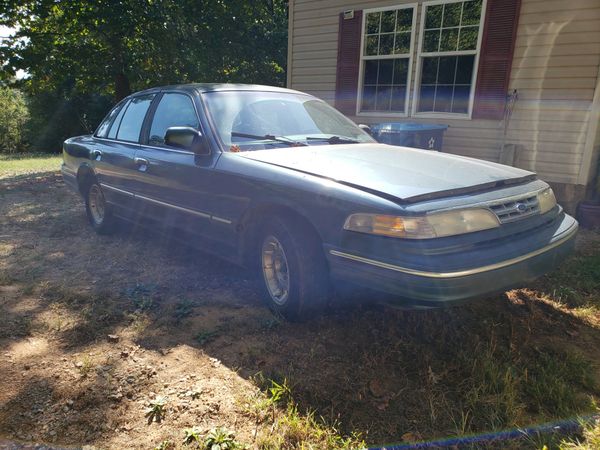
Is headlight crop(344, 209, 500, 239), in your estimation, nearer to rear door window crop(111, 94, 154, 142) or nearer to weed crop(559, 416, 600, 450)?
weed crop(559, 416, 600, 450)

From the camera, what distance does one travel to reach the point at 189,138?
3512mm

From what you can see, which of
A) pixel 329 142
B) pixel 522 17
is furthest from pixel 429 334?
pixel 522 17

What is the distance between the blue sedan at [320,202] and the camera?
7.88 ft

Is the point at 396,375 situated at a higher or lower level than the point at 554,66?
lower

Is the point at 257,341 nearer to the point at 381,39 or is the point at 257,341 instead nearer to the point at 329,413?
the point at 329,413

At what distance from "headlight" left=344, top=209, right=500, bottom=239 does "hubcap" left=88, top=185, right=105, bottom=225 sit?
3.77 meters

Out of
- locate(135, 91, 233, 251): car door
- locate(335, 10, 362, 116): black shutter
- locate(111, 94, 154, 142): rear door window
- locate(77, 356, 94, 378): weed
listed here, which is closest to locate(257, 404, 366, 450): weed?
locate(77, 356, 94, 378): weed

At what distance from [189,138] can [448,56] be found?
5.15 metres

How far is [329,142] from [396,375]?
194 centimetres

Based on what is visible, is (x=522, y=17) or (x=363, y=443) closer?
(x=363, y=443)

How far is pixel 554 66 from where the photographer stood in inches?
241

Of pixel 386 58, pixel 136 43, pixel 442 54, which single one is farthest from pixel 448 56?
pixel 136 43

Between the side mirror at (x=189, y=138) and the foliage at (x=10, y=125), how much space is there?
21.2 metres

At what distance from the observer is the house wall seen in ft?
19.3
